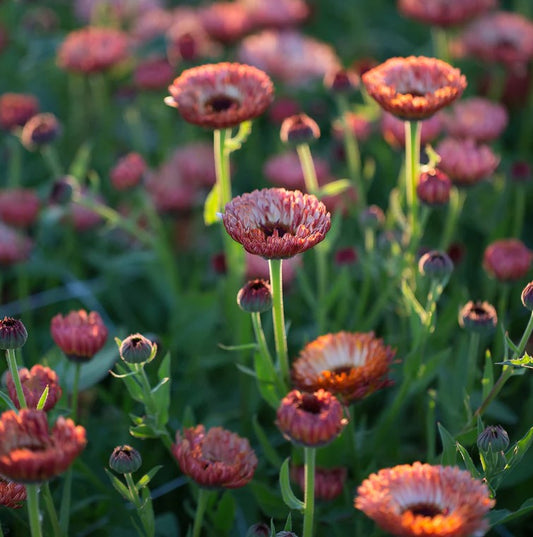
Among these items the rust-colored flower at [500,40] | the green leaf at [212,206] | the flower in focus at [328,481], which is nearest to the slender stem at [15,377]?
the flower in focus at [328,481]

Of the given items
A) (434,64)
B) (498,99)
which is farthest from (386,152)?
(434,64)

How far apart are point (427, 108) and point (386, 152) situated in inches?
48.5

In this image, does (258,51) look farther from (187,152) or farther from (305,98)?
(187,152)

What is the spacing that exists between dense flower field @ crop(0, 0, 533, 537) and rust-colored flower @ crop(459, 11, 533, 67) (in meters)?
0.01

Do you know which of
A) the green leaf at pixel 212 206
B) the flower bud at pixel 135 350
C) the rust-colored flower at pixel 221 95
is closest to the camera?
the flower bud at pixel 135 350

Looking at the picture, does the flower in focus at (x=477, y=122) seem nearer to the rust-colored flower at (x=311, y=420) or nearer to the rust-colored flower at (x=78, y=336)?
the rust-colored flower at (x=78, y=336)

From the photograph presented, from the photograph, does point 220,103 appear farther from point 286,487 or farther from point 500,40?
point 500,40

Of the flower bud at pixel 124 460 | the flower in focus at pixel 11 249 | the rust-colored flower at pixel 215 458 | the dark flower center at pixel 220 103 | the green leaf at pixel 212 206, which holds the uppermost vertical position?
the dark flower center at pixel 220 103

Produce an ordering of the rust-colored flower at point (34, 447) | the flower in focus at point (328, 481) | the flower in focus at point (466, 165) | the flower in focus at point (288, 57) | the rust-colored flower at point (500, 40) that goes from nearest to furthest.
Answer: the rust-colored flower at point (34, 447)
the flower in focus at point (328, 481)
the flower in focus at point (466, 165)
the rust-colored flower at point (500, 40)
the flower in focus at point (288, 57)

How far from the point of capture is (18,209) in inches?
98.1

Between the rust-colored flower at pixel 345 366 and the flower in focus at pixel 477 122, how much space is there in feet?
3.75

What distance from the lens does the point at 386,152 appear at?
2.90 meters

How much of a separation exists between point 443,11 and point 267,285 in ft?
5.41

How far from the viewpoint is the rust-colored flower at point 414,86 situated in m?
1.68
